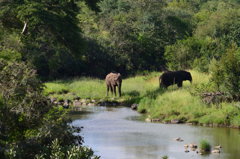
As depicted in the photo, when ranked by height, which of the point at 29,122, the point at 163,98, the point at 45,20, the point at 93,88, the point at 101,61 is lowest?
the point at 29,122

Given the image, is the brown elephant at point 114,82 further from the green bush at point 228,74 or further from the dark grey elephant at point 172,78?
the green bush at point 228,74

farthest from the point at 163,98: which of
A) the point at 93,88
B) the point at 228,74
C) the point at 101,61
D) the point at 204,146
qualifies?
the point at 101,61

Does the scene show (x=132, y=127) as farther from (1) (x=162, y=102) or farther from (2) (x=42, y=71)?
(2) (x=42, y=71)

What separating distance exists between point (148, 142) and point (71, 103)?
12.0 metres

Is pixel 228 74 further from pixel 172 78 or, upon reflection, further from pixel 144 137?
pixel 172 78

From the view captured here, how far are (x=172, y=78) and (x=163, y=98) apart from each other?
466 centimetres

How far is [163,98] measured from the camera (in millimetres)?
28344

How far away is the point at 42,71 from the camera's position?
42844 mm

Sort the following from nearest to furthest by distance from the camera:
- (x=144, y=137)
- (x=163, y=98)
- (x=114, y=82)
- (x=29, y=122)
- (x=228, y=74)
A: (x=29, y=122)
(x=144, y=137)
(x=228, y=74)
(x=163, y=98)
(x=114, y=82)

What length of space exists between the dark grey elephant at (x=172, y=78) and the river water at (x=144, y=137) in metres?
5.20

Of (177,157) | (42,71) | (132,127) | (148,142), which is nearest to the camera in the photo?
(177,157)

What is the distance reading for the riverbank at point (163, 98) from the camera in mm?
24781

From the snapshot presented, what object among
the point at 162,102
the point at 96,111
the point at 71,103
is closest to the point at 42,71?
the point at 71,103

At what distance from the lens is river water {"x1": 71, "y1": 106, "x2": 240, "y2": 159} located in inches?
759
